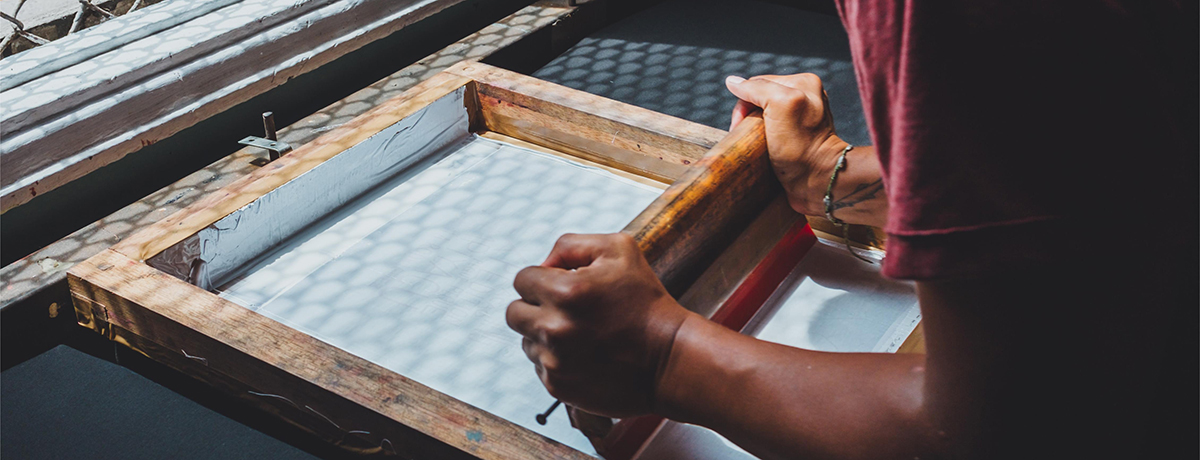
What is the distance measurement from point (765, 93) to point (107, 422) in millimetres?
881

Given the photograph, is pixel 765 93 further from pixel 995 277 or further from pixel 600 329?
pixel 995 277

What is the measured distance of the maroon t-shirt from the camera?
17.1 inches

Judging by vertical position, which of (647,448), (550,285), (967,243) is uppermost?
(967,243)

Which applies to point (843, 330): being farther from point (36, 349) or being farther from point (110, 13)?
point (110, 13)

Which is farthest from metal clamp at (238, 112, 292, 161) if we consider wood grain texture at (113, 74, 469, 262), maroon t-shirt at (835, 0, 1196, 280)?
maroon t-shirt at (835, 0, 1196, 280)

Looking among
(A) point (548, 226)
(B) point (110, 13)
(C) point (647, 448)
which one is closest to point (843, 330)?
(C) point (647, 448)

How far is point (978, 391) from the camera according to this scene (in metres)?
0.56

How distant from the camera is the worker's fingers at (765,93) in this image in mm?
1125

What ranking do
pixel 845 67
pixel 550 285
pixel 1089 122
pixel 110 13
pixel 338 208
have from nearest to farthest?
1. pixel 1089 122
2. pixel 550 285
3. pixel 338 208
4. pixel 110 13
5. pixel 845 67

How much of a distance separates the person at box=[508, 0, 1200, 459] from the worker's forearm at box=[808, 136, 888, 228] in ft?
1.29

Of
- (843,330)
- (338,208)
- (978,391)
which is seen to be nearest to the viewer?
(978,391)

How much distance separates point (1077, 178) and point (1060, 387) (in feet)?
0.54

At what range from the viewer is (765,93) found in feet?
3.78

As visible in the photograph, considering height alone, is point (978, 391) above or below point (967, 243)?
below
